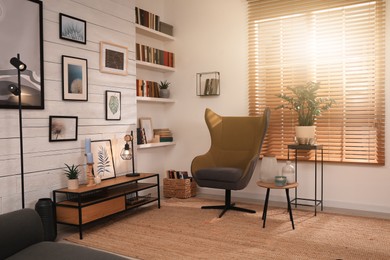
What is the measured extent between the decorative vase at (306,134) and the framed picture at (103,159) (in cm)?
221

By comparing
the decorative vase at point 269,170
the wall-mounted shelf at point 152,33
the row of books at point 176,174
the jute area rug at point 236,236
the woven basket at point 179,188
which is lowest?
the jute area rug at point 236,236

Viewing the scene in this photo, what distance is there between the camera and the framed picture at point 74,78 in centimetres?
364

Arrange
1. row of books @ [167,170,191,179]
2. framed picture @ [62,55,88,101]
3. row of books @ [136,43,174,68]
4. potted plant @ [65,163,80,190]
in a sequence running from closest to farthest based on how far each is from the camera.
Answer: potted plant @ [65,163,80,190], framed picture @ [62,55,88,101], row of books @ [136,43,174,68], row of books @ [167,170,191,179]

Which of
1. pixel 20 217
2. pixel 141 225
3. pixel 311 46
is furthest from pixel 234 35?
pixel 20 217

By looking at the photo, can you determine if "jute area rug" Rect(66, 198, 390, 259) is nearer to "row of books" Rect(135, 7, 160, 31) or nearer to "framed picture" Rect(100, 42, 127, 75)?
"framed picture" Rect(100, 42, 127, 75)

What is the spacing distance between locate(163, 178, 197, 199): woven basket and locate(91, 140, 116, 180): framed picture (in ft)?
3.33

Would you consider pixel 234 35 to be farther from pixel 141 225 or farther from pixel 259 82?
pixel 141 225

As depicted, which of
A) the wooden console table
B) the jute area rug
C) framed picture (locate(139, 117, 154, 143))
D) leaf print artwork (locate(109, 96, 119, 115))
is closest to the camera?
the jute area rug

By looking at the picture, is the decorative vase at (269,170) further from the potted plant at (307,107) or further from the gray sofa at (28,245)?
the gray sofa at (28,245)

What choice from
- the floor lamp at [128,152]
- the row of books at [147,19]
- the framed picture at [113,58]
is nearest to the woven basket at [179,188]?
the floor lamp at [128,152]

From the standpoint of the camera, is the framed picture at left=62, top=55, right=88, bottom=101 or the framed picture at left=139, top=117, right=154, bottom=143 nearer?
the framed picture at left=62, top=55, right=88, bottom=101

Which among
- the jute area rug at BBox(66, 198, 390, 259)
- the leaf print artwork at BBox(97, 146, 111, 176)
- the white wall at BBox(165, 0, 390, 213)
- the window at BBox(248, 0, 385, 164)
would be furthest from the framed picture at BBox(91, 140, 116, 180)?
the window at BBox(248, 0, 385, 164)

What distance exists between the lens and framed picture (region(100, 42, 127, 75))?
13.5 feet

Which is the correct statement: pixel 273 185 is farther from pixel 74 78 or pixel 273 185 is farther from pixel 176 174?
pixel 74 78
